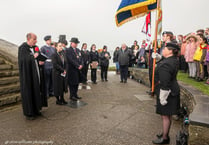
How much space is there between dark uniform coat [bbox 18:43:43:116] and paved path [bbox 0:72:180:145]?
1.13 feet

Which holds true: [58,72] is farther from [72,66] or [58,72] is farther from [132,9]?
[132,9]

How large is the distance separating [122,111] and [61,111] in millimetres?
1785

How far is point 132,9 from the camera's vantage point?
5.96 m

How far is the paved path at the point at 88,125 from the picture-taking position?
2805 millimetres

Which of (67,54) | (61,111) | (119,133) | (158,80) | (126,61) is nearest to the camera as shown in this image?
(158,80)

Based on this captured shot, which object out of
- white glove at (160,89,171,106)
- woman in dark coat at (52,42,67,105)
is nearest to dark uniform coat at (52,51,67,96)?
woman in dark coat at (52,42,67,105)

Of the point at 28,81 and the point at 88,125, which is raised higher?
the point at 28,81

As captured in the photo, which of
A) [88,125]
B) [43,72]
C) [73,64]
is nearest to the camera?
[88,125]

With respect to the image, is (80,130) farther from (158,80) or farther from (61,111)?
(158,80)

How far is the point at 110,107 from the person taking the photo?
4.67 meters

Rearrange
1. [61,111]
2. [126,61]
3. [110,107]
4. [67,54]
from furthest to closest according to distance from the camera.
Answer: [126,61]
[67,54]
[110,107]
[61,111]

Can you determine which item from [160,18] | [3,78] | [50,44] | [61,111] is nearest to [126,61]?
[160,18]

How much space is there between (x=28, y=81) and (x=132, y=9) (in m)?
4.69

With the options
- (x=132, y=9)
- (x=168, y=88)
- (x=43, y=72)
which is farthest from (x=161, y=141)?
(x=132, y=9)
